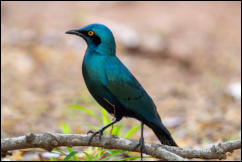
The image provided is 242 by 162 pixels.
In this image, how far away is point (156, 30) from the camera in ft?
31.0

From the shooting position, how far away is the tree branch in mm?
3426

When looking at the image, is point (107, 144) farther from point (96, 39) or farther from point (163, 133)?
point (96, 39)

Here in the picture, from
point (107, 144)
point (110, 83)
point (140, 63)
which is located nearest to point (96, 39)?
point (110, 83)

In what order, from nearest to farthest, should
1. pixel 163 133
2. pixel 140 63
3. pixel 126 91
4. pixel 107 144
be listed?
1. pixel 107 144
2. pixel 126 91
3. pixel 163 133
4. pixel 140 63

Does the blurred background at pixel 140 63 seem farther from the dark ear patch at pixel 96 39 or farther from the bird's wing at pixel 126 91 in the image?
the dark ear patch at pixel 96 39

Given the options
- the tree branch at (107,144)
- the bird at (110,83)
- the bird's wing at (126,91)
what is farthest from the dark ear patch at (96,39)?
the tree branch at (107,144)

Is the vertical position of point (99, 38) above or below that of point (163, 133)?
above

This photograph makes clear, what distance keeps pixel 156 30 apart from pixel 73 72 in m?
2.16

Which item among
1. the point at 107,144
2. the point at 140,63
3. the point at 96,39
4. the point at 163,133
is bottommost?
the point at 107,144

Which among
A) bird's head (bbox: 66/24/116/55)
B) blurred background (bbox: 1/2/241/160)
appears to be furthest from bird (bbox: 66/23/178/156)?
blurred background (bbox: 1/2/241/160)

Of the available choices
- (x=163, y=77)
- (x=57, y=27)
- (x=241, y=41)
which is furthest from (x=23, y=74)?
(x=241, y=41)

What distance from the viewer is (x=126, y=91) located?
12.2 ft

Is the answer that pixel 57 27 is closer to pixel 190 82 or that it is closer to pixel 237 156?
pixel 190 82

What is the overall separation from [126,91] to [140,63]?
486 centimetres
